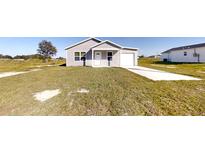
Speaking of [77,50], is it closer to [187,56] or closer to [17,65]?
[17,65]

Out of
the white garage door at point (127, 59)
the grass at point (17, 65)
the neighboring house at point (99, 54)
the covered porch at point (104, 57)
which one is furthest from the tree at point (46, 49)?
the white garage door at point (127, 59)

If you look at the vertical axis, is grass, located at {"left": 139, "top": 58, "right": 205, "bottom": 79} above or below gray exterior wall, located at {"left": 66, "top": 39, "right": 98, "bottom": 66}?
below

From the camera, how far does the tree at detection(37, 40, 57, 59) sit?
5234 cm

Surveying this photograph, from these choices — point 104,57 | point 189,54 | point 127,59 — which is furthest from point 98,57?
point 189,54

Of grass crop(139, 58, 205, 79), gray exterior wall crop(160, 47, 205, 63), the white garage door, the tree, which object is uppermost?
the tree

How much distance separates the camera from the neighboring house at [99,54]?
20.2 m

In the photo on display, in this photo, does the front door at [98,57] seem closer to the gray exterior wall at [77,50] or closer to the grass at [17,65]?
the gray exterior wall at [77,50]

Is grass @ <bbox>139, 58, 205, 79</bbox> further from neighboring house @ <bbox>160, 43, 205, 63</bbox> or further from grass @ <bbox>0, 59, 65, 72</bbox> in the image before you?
grass @ <bbox>0, 59, 65, 72</bbox>

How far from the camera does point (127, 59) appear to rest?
886 inches

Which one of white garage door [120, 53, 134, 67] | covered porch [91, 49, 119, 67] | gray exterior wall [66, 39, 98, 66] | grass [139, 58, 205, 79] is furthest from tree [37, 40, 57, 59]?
grass [139, 58, 205, 79]

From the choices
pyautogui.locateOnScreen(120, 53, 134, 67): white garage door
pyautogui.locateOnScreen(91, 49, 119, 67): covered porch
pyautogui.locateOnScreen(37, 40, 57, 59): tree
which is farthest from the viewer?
pyautogui.locateOnScreen(37, 40, 57, 59): tree

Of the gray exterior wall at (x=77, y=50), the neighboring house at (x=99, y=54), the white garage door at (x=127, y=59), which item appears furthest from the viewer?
the white garage door at (x=127, y=59)
